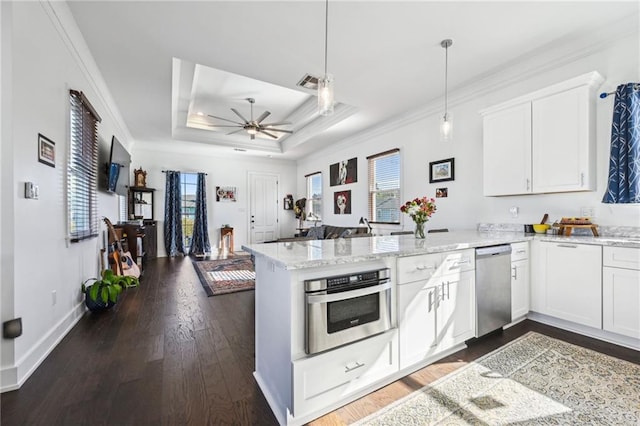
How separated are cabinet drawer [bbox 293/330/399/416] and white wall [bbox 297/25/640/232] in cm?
258

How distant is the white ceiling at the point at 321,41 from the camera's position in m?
2.36

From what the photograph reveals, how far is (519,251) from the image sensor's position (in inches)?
107

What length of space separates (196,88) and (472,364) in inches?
196

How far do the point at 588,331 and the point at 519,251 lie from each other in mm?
856

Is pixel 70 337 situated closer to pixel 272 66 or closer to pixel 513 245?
pixel 272 66

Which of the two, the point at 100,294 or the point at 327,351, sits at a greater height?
the point at 327,351

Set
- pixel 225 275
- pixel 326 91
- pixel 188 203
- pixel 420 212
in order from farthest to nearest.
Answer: pixel 188 203
pixel 225 275
pixel 420 212
pixel 326 91

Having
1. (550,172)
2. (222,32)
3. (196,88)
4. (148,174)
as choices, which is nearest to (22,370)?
(222,32)

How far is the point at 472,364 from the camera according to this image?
2055 millimetres

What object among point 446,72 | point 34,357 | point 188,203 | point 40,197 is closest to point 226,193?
point 188,203

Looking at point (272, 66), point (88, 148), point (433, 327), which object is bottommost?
point (433, 327)

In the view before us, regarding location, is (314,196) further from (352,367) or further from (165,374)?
(352,367)

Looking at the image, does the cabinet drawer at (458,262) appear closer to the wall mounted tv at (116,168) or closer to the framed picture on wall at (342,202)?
A: the framed picture on wall at (342,202)

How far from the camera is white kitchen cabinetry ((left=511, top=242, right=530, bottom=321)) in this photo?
2.66m
